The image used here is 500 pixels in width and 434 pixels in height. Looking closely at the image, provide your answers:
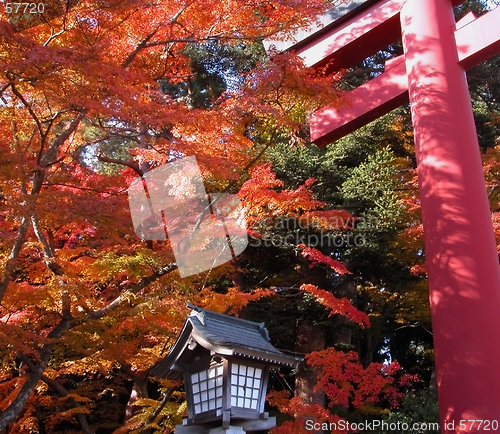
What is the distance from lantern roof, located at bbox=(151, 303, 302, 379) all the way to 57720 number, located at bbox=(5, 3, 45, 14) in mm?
3935

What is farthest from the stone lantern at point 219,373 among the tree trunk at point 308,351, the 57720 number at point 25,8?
the tree trunk at point 308,351

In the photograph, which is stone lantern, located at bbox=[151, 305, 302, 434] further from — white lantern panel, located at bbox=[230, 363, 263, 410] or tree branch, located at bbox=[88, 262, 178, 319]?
tree branch, located at bbox=[88, 262, 178, 319]

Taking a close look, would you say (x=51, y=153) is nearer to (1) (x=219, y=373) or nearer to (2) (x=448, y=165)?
(1) (x=219, y=373)

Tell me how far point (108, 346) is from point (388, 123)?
26.6 ft

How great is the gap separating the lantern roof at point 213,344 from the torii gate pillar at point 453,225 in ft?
6.38

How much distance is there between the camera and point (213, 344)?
14.6ft

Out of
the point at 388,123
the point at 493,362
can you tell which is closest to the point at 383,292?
the point at 388,123

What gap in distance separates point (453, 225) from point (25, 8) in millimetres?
5708

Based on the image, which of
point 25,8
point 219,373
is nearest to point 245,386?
point 219,373

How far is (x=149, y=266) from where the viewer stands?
7.12 metres

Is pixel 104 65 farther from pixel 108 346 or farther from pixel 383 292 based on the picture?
pixel 383 292

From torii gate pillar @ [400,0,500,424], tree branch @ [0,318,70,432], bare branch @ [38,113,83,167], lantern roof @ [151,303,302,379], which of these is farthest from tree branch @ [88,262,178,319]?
torii gate pillar @ [400,0,500,424]

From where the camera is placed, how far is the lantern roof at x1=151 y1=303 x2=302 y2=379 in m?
4.48

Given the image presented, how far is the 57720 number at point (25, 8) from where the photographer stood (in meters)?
5.44
